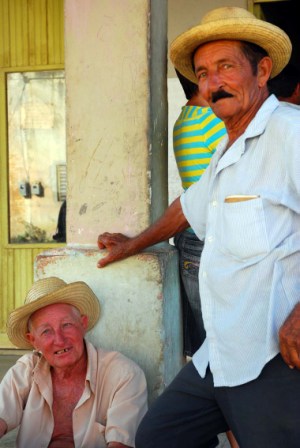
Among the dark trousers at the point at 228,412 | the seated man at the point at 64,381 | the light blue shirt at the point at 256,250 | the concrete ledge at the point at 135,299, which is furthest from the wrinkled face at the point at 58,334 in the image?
the light blue shirt at the point at 256,250

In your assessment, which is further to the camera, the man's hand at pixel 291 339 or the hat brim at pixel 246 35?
the hat brim at pixel 246 35

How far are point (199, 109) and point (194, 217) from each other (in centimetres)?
70

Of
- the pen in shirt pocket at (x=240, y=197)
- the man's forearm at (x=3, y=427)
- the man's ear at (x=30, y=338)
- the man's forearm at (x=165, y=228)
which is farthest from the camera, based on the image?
the man's ear at (x=30, y=338)

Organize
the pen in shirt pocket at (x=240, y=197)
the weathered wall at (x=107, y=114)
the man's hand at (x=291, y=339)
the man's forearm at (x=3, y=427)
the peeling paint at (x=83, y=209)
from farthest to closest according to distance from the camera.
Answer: the peeling paint at (x=83, y=209), the weathered wall at (x=107, y=114), the man's forearm at (x=3, y=427), the pen in shirt pocket at (x=240, y=197), the man's hand at (x=291, y=339)

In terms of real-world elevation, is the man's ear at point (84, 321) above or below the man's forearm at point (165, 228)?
below

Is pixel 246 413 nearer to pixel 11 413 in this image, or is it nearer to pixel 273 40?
pixel 273 40

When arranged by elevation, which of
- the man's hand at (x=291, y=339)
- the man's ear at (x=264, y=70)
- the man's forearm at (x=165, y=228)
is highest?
the man's ear at (x=264, y=70)

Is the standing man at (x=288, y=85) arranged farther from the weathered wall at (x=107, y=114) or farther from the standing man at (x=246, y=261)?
the standing man at (x=246, y=261)

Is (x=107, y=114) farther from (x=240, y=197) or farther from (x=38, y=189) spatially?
(x=38, y=189)

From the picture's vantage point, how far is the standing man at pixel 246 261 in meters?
1.97

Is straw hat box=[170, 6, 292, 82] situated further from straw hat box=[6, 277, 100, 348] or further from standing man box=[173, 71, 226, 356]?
straw hat box=[6, 277, 100, 348]

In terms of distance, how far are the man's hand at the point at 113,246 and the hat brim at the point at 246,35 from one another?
1.06m

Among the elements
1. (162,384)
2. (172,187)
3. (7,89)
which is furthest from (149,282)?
(7,89)

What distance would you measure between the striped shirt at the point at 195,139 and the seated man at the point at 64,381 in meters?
0.68
